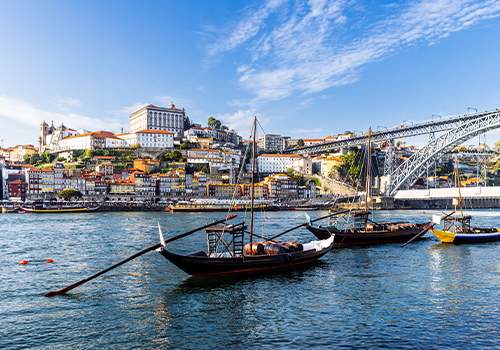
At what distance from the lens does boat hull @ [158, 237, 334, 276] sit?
13.2 meters

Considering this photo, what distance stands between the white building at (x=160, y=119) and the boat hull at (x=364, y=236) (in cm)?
9081

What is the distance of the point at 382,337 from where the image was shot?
28.3 feet

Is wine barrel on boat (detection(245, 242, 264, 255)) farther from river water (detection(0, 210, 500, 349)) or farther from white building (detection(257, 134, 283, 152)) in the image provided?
white building (detection(257, 134, 283, 152))

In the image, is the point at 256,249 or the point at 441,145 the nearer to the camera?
the point at 256,249

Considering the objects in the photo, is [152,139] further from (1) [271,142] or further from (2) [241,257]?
(2) [241,257]

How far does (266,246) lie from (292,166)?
85.9 metres

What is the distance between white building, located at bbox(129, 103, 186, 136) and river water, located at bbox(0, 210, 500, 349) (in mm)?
92818

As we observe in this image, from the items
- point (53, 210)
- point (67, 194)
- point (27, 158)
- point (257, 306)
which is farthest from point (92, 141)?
point (257, 306)

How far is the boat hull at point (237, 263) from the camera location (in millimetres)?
13227

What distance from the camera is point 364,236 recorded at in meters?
23.1

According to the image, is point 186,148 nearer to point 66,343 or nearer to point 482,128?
point 482,128

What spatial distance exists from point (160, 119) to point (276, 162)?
38.0m

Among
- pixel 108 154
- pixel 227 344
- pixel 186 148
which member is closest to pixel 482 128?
pixel 227 344

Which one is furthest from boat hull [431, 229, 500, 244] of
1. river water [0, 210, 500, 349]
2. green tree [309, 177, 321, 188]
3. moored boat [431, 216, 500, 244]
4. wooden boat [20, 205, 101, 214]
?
green tree [309, 177, 321, 188]
